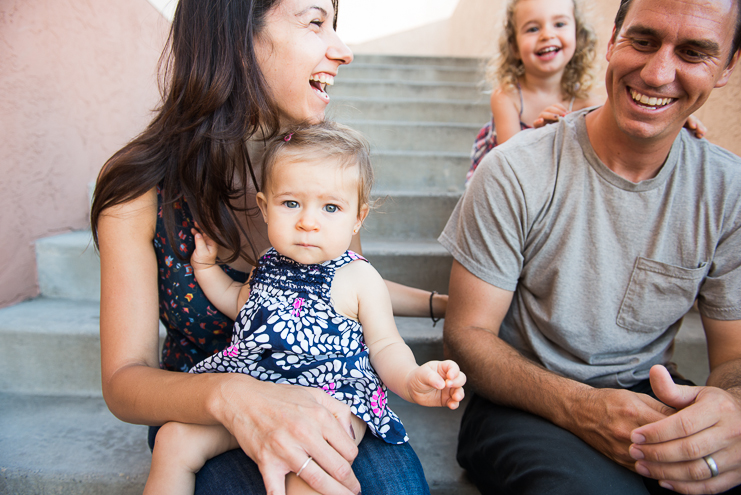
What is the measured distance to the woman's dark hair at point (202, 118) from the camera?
0.95 m

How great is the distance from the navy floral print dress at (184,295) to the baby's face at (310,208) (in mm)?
231

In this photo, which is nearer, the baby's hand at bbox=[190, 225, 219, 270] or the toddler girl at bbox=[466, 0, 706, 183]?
the baby's hand at bbox=[190, 225, 219, 270]

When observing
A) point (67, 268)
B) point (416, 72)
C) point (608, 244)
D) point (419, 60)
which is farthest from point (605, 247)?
point (419, 60)

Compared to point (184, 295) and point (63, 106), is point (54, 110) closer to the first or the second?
point (63, 106)

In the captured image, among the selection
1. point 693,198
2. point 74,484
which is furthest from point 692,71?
point 74,484

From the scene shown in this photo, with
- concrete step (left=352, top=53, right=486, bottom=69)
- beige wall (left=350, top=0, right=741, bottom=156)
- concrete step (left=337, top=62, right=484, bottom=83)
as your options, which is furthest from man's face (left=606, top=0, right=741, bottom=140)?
concrete step (left=352, top=53, right=486, bottom=69)

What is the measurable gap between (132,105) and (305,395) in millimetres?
2359

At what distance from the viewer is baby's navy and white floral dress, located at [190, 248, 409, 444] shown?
867 mm

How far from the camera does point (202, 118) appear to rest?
0.96 m

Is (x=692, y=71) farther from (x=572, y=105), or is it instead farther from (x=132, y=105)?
(x=132, y=105)

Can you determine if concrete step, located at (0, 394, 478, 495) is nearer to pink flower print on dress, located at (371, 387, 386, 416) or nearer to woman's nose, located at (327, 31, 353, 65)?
pink flower print on dress, located at (371, 387, 386, 416)

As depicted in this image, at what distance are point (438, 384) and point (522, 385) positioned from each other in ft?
1.20

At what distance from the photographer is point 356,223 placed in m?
0.99

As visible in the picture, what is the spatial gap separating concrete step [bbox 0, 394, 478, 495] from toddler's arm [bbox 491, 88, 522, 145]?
127 centimetres
